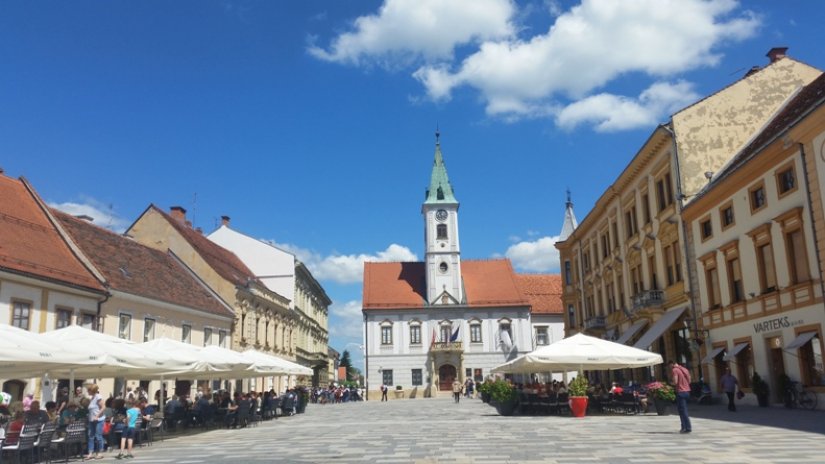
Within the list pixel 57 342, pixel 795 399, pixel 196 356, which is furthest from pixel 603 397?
pixel 57 342

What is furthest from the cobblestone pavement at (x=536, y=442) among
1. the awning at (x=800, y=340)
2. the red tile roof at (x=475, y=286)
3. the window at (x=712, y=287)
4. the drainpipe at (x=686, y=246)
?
the red tile roof at (x=475, y=286)

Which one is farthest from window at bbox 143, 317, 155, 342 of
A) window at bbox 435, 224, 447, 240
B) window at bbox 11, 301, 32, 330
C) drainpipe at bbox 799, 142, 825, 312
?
window at bbox 435, 224, 447, 240

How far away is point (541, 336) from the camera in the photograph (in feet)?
221

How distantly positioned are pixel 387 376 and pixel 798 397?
4433 cm

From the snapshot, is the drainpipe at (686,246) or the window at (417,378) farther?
the window at (417,378)

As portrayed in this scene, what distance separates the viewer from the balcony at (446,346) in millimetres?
62053

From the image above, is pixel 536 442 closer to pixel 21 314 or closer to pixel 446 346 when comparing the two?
pixel 21 314

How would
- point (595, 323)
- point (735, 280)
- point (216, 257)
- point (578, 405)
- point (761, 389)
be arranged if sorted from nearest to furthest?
point (578, 405)
point (761, 389)
point (735, 280)
point (595, 323)
point (216, 257)

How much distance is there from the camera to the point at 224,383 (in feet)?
131

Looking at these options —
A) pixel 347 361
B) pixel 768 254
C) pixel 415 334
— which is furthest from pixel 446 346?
pixel 347 361

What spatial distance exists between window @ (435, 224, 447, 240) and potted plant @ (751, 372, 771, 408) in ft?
148

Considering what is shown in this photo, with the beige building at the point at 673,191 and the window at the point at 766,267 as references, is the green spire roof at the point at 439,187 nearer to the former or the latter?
the beige building at the point at 673,191

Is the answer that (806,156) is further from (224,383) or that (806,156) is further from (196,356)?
(224,383)

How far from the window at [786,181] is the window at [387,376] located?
44.7m
